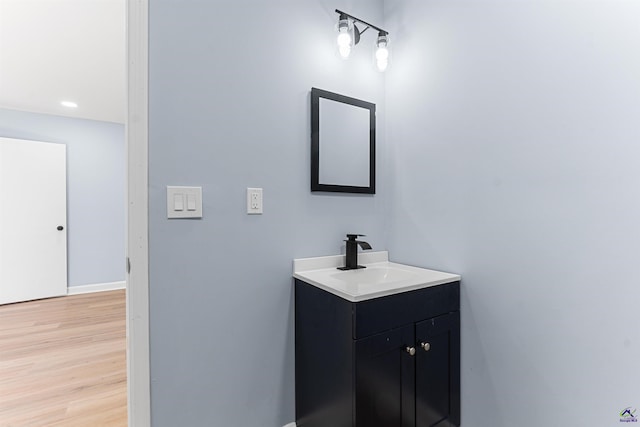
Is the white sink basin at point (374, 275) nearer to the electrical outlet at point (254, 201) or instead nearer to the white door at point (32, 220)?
the electrical outlet at point (254, 201)

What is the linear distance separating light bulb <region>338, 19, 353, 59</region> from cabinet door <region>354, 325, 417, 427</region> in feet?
4.35

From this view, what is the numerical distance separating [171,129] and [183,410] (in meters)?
1.10

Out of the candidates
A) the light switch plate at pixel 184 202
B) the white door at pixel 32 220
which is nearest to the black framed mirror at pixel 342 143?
the light switch plate at pixel 184 202

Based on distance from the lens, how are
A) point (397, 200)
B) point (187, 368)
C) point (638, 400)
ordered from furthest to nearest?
point (397, 200), point (187, 368), point (638, 400)

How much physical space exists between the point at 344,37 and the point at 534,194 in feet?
3.67

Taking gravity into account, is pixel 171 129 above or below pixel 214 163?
above

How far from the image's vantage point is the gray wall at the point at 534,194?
3.07 feet

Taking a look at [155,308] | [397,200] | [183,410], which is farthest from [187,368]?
[397,200]

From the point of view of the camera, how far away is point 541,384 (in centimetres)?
110

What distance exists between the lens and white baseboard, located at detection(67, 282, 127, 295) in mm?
3729

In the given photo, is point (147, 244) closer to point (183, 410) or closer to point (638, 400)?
point (183, 410)

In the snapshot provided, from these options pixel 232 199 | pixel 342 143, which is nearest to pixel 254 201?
pixel 232 199

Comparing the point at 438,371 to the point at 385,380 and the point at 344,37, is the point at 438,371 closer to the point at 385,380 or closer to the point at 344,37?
the point at 385,380

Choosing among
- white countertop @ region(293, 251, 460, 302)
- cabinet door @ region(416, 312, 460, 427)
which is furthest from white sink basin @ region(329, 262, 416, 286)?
cabinet door @ region(416, 312, 460, 427)
